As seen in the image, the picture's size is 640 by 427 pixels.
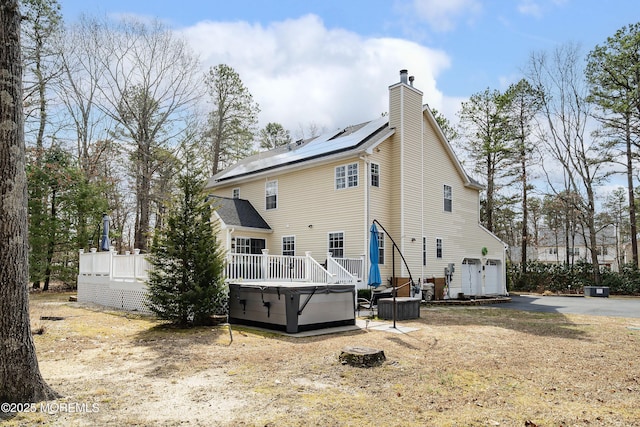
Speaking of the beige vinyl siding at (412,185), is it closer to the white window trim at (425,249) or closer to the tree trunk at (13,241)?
the white window trim at (425,249)

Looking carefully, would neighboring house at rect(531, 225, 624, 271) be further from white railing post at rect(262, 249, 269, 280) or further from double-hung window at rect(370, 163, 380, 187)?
white railing post at rect(262, 249, 269, 280)

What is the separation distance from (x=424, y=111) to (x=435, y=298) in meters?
8.24

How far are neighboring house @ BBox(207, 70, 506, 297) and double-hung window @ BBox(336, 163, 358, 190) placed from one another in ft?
0.13

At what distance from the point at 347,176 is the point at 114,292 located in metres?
9.47

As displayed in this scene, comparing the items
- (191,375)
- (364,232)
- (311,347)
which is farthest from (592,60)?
(191,375)

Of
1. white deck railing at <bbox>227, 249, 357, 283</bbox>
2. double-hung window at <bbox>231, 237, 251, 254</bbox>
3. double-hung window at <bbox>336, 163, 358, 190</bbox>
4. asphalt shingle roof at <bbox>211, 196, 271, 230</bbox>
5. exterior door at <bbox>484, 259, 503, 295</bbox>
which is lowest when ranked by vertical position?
exterior door at <bbox>484, 259, 503, 295</bbox>

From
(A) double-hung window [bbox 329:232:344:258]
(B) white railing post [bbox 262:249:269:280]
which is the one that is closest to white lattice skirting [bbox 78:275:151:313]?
(B) white railing post [bbox 262:249:269:280]

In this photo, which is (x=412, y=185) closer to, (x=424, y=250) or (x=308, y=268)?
(x=424, y=250)

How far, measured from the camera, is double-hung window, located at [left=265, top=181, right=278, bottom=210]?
2078 cm

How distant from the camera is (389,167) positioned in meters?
18.8

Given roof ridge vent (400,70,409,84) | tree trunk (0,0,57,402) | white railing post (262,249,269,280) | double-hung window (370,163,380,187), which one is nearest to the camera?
tree trunk (0,0,57,402)

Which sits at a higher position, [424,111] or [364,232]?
[424,111]

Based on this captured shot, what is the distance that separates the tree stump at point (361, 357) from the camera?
6722 mm

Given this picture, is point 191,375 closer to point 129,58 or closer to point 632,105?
point 129,58
